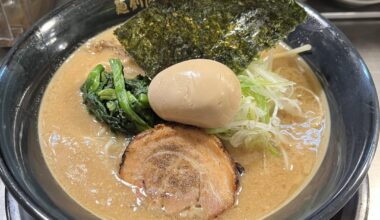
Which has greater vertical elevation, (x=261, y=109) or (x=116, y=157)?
(x=261, y=109)

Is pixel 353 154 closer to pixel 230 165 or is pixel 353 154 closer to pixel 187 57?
pixel 230 165

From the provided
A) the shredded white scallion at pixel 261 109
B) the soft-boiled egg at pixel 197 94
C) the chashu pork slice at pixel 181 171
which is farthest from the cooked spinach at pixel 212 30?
the chashu pork slice at pixel 181 171

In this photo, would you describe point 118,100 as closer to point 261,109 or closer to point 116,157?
point 116,157

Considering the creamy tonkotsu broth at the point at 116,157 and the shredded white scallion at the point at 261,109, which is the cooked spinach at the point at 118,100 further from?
the shredded white scallion at the point at 261,109

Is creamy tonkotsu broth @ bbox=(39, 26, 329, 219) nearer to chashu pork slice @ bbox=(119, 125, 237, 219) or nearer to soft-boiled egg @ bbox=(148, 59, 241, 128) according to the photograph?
chashu pork slice @ bbox=(119, 125, 237, 219)

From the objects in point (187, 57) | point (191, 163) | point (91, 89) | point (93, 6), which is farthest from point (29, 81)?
point (191, 163)

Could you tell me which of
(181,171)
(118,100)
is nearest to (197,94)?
(181,171)
